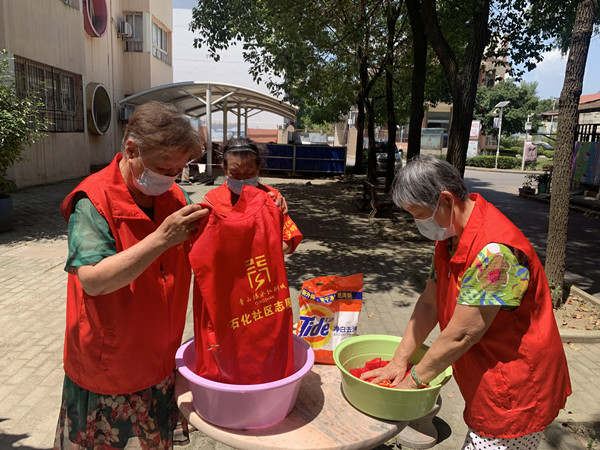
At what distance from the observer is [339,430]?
1.63m

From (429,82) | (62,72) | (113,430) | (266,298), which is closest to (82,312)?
(113,430)

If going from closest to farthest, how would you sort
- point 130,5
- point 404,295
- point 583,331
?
point 583,331 → point 404,295 → point 130,5

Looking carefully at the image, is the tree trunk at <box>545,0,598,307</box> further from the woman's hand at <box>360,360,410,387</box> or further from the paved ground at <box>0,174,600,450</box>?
the woman's hand at <box>360,360,410,387</box>

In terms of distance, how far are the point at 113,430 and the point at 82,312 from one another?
52cm

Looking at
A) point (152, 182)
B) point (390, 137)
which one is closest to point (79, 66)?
point (390, 137)

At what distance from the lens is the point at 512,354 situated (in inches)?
65.6

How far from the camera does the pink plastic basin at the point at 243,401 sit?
150 cm

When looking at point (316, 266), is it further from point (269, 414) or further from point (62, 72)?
point (62, 72)

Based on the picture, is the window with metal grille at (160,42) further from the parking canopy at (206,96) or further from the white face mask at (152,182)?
the white face mask at (152,182)

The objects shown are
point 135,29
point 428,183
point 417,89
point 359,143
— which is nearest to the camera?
point 428,183

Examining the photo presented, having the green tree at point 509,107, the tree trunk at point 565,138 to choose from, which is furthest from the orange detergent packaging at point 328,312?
the green tree at point 509,107

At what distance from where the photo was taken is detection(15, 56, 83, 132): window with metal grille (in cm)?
1333

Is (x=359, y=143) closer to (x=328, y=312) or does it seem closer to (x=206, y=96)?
(x=206, y=96)

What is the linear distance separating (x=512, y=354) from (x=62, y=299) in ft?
17.4
